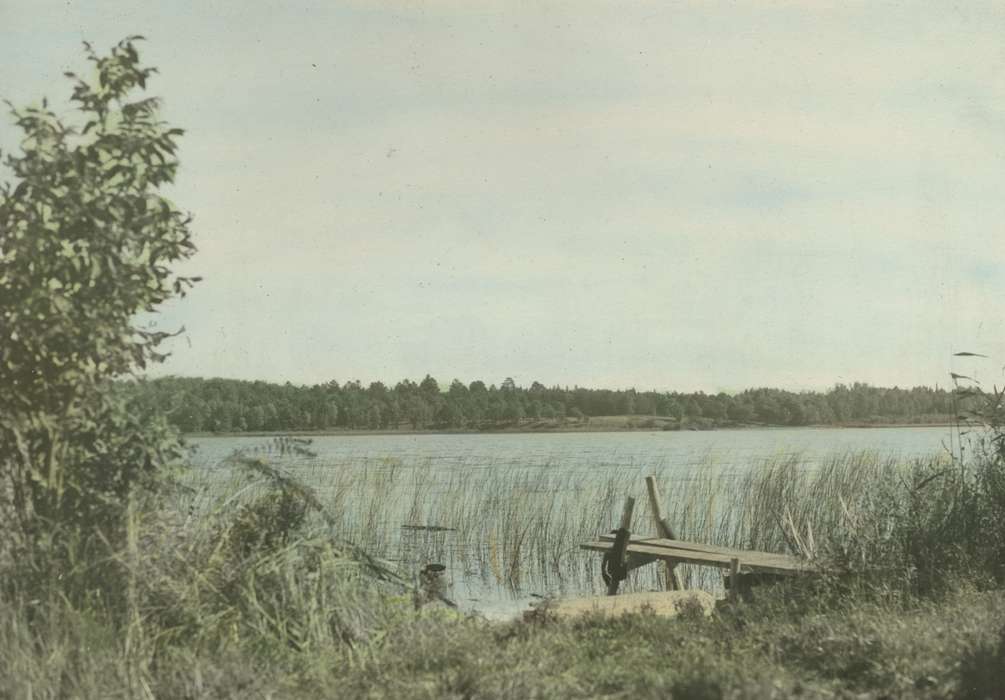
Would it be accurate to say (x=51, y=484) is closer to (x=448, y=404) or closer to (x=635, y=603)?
(x=635, y=603)

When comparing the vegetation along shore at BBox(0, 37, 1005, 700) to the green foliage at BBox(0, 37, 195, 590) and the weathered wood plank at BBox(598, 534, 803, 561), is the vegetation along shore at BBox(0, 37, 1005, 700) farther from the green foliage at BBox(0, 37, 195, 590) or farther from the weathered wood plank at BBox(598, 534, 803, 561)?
the weathered wood plank at BBox(598, 534, 803, 561)

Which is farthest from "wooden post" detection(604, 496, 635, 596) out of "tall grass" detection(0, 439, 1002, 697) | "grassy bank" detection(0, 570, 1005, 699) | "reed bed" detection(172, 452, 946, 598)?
"grassy bank" detection(0, 570, 1005, 699)

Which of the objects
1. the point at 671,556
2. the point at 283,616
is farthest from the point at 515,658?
the point at 671,556

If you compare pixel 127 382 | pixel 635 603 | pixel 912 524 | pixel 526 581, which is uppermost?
pixel 127 382

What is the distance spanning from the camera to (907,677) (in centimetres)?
577

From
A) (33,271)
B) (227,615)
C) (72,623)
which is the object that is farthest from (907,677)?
(33,271)

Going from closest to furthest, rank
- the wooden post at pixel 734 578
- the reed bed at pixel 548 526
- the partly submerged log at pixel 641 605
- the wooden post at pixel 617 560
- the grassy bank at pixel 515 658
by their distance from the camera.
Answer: the grassy bank at pixel 515 658
the partly submerged log at pixel 641 605
the wooden post at pixel 734 578
the wooden post at pixel 617 560
the reed bed at pixel 548 526

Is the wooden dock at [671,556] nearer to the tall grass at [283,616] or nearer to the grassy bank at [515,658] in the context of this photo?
the tall grass at [283,616]

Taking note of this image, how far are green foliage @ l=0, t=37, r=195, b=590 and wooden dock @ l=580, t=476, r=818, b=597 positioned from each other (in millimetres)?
6226

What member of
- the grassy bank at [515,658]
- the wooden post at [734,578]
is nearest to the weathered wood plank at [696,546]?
the wooden post at [734,578]

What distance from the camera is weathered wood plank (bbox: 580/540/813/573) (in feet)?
34.5

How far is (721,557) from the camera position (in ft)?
38.2

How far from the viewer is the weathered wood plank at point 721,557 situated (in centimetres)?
1052

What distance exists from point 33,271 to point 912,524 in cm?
824
